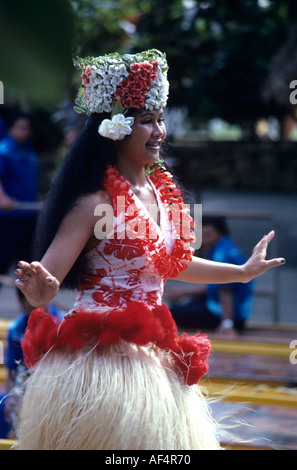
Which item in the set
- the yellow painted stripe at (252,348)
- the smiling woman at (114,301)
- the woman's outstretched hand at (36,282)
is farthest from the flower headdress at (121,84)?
the yellow painted stripe at (252,348)

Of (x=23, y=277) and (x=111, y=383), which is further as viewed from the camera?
(x=111, y=383)

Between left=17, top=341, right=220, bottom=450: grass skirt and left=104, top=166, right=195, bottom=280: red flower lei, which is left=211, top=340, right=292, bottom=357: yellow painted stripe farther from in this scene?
left=17, top=341, right=220, bottom=450: grass skirt

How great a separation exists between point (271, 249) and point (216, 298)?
1.43 meters

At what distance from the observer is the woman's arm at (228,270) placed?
2391 millimetres

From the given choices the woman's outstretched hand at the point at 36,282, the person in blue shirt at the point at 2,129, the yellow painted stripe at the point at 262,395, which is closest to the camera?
the woman's outstretched hand at the point at 36,282

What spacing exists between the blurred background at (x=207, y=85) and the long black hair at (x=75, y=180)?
0.27 meters

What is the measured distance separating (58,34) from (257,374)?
4.14 metres

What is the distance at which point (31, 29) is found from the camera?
0.53 metres

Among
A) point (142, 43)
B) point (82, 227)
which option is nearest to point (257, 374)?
point (82, 227)

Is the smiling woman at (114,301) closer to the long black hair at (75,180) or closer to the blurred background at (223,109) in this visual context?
the long black hair at (75,180)

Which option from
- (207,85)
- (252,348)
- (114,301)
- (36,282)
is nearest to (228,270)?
(114,301)

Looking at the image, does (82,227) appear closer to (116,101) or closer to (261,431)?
(116,101)

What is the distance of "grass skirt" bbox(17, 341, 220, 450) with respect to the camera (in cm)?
199
